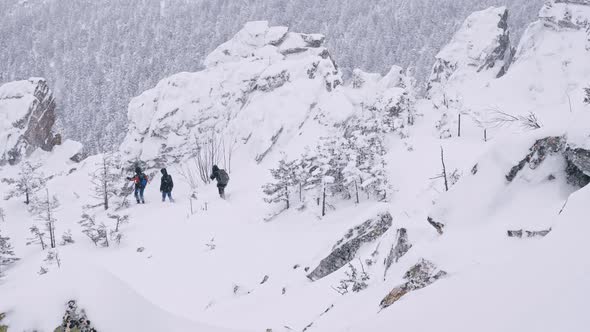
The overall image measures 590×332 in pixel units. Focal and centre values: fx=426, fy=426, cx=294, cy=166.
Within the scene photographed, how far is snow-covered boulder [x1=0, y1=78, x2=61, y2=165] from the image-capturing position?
38.8 m

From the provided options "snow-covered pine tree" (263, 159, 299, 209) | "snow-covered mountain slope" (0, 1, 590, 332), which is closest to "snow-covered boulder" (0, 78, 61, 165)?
"snow-covered mountain slope" (0, 1, 590, 332)

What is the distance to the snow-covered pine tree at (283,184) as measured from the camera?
15680 millimetres

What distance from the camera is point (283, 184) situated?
15.8 metres

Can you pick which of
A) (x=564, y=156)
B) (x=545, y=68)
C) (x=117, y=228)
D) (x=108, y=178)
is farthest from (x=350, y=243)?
(x=545, y=68)

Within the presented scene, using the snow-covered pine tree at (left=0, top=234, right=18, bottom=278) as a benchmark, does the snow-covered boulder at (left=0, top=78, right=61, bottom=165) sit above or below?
below

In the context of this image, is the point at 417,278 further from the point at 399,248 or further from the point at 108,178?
the point at 108,178

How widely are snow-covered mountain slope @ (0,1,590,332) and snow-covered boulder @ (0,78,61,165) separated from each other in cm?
145

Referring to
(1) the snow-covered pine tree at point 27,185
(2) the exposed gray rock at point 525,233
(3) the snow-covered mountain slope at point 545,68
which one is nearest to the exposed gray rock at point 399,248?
(2) the exposed gray rock at point 525,233

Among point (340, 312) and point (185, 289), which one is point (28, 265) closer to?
point (185, 289)

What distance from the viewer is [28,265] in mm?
15047

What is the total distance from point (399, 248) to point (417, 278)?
235 cm

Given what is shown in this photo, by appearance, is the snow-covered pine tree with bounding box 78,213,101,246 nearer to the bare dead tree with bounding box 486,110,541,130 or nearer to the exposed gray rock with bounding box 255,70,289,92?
the bare dead tree with bounding box 486,110,541,130

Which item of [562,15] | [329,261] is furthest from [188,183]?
[562,15]

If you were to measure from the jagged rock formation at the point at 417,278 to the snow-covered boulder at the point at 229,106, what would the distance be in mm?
21840
